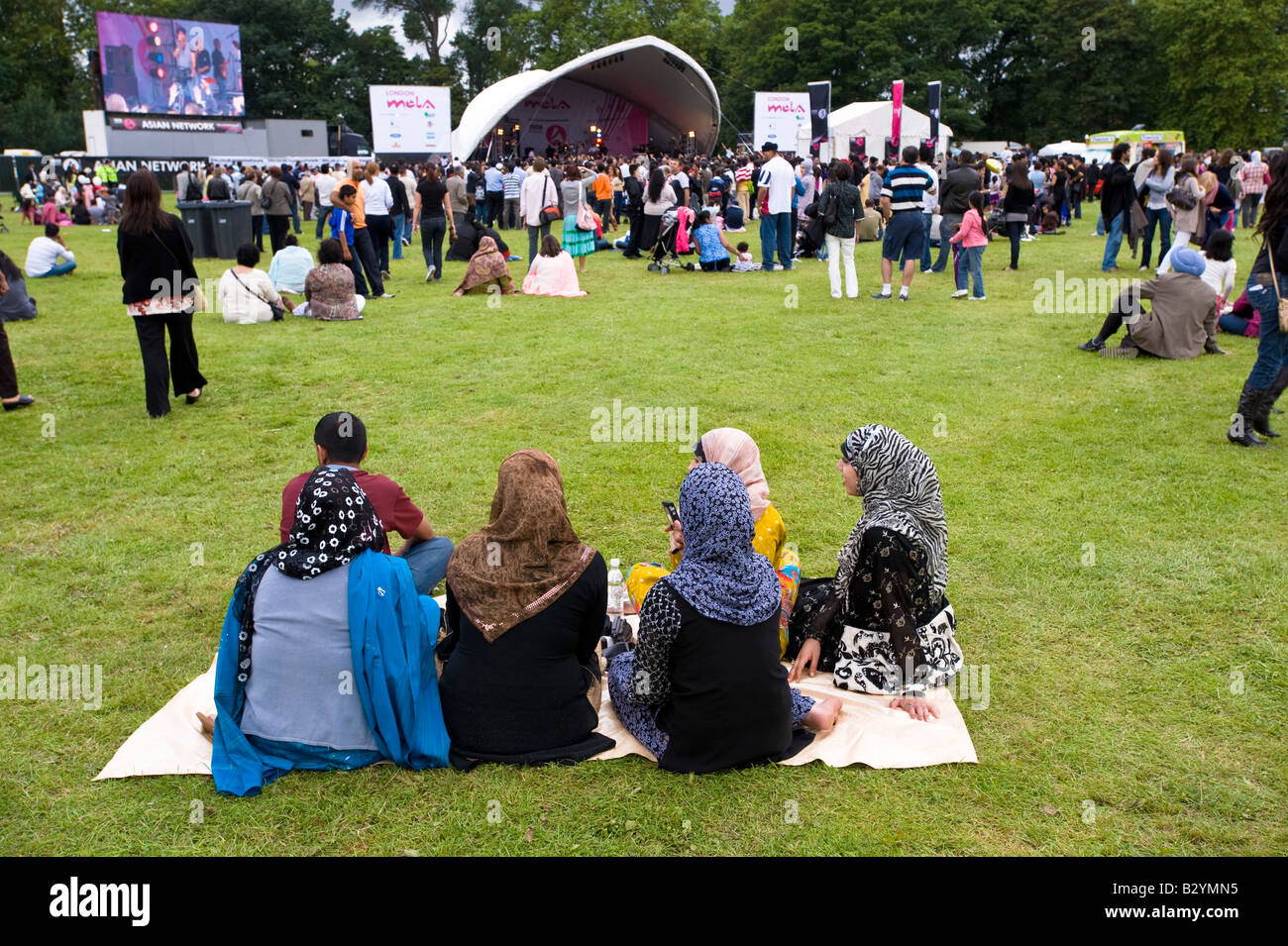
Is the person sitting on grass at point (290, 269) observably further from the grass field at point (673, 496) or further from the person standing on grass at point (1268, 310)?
the person standing on grass at point (1268, 310)

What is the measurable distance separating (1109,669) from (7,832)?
4.26 m

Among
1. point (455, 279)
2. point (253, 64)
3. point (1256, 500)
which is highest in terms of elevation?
point (253, 64)

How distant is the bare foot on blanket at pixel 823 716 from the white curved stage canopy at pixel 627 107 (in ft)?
129

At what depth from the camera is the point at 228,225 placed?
688 inches

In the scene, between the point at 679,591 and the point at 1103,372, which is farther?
the point at 1103,372

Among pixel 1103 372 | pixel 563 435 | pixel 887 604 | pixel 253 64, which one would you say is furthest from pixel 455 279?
pixel 253 64

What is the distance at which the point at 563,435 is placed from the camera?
745cm

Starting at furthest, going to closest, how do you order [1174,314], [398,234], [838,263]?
[398,234] < [838,263] < [1174,314]

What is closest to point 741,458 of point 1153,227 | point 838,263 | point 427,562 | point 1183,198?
point 427,562

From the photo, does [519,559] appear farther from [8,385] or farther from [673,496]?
[8,385]

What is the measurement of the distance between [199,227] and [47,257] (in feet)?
8.71

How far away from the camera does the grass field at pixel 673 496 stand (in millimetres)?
3289

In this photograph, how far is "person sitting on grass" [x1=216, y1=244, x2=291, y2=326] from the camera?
11.7 metres

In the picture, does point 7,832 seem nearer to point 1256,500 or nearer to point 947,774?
point 947,774
